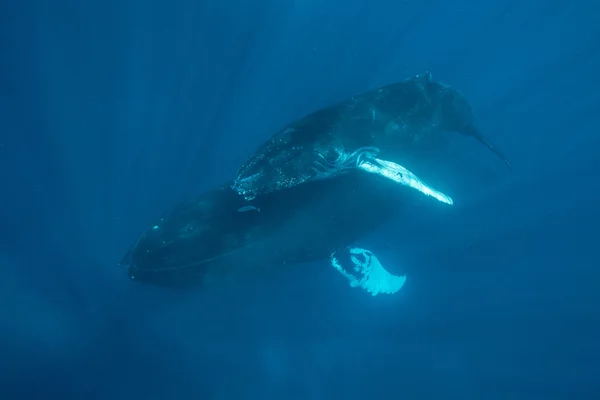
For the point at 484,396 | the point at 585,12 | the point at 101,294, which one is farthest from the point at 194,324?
the point at 585,12

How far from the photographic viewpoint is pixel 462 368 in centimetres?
1486

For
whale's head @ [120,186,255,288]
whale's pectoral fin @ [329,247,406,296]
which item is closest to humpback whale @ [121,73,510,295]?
whale's head @ [120,186,255,288]

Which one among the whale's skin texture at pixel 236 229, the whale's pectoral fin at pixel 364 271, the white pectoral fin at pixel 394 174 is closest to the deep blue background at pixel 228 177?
the whale's pectoral fin at pixel 364 271

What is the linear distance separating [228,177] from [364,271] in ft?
18.1

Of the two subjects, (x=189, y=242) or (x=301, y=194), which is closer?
(x=189, y=242)

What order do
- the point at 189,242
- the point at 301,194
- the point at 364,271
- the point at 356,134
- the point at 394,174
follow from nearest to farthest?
the point at 394,174 < the point at 189,242 < the point at 301,194 < the point at 356,134 < the point at 364,271

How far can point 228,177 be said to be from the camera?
13.4 meters

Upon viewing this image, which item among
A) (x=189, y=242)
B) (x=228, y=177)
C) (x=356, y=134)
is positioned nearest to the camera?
(x=189, y=242)

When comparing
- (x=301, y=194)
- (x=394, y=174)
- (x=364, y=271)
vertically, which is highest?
(x=364, y=271)

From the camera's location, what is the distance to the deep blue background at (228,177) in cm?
1085

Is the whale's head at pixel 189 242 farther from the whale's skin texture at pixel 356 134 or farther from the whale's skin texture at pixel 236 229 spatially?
the whale's skin texture at pixel 356 134

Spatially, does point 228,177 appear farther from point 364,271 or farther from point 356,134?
point 356,134

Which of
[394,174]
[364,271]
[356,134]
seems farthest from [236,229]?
[364,271]

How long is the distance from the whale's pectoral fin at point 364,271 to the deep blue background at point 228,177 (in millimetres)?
1987
